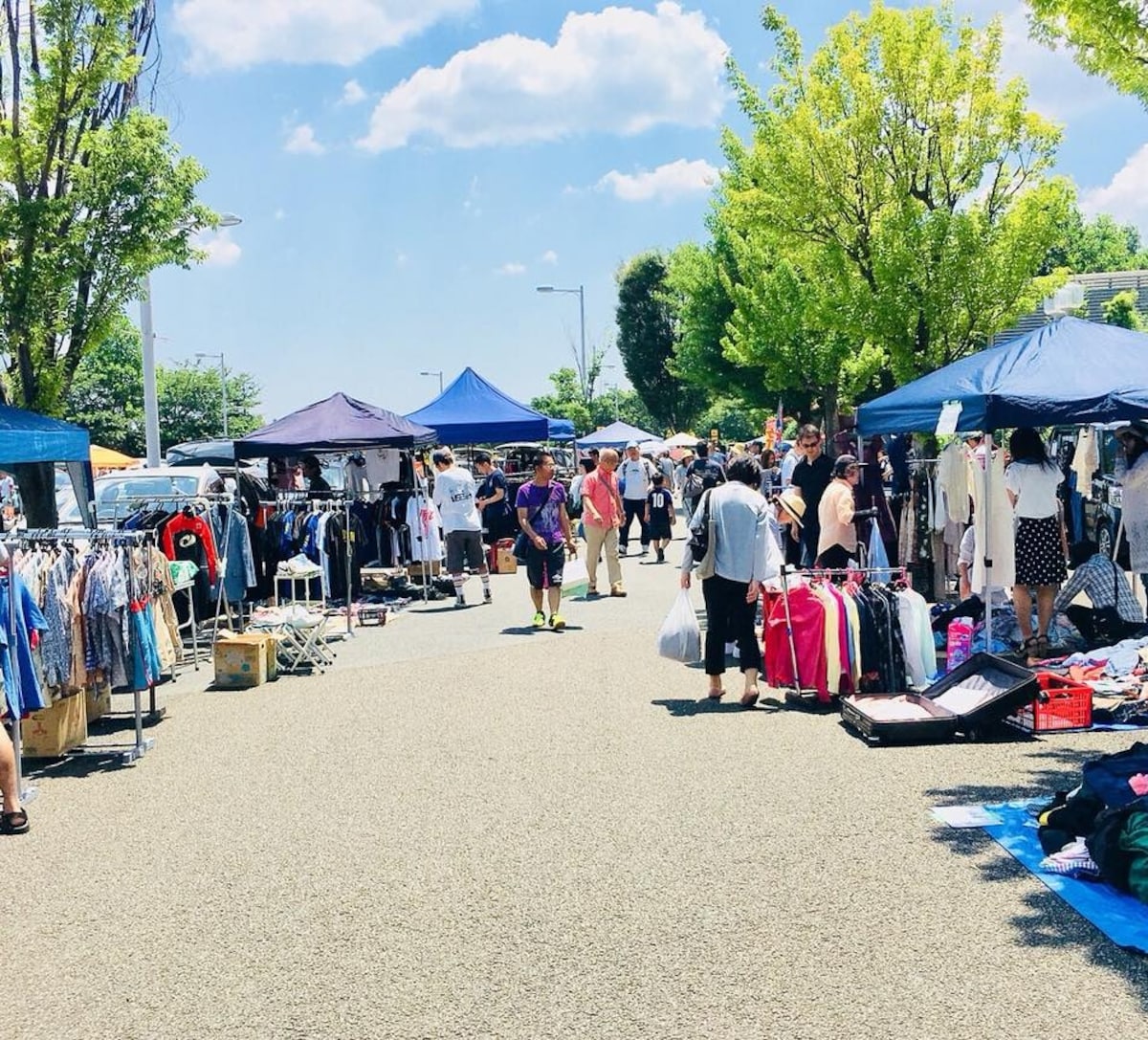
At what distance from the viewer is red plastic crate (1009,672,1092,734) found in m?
7.54

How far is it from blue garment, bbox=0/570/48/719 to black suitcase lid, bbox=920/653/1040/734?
5.55 meters

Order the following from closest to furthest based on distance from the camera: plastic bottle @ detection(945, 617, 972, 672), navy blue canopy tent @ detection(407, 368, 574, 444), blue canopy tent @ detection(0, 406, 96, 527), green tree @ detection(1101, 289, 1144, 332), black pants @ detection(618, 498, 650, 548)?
blue canopy tent @ detection(0, 406, 96, 527) < plastic bottle @ detection(945, 617, 972, 672) < navy blue canopy tent @ detection(407, 368, 574, 444) < black pants @ detection(618, 498, 650, 548) < green tree @ detection(1101, 289, 1144, 332)

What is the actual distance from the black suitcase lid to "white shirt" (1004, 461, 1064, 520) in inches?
90.0

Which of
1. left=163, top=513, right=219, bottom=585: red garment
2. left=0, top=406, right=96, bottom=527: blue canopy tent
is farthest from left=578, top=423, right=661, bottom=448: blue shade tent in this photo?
left=0, top=406, right=96, bottom=527: blue canopy tent

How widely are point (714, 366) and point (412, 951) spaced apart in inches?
1580

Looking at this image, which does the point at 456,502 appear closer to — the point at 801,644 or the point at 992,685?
the point at 801,644

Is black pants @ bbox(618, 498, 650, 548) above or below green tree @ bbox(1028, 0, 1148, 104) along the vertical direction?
below

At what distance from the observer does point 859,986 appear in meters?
4.09

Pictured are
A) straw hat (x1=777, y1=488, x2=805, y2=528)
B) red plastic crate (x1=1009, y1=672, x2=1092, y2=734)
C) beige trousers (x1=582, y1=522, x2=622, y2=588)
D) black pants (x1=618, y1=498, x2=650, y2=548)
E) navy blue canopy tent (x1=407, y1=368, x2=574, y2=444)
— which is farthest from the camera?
black pants (x1=618, y1=498, x2=650, y2=548)

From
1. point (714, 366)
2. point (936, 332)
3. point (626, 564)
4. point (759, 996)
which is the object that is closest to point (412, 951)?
point (759, 996)

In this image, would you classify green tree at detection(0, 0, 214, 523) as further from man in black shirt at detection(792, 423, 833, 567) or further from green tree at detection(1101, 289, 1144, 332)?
green tree at detection(1101, 289, 1144, 332)

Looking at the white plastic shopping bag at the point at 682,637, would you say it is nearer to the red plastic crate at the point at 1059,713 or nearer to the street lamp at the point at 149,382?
the red plastic crate at the point at 1059,713

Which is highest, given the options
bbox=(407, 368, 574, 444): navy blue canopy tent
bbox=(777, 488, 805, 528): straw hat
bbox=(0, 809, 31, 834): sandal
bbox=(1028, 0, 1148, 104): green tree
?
bbox=(1028, 0, 1148, 104): green tree

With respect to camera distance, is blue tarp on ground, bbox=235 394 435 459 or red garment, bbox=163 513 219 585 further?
blue tarp on ground, bbox=235 394 435 459
